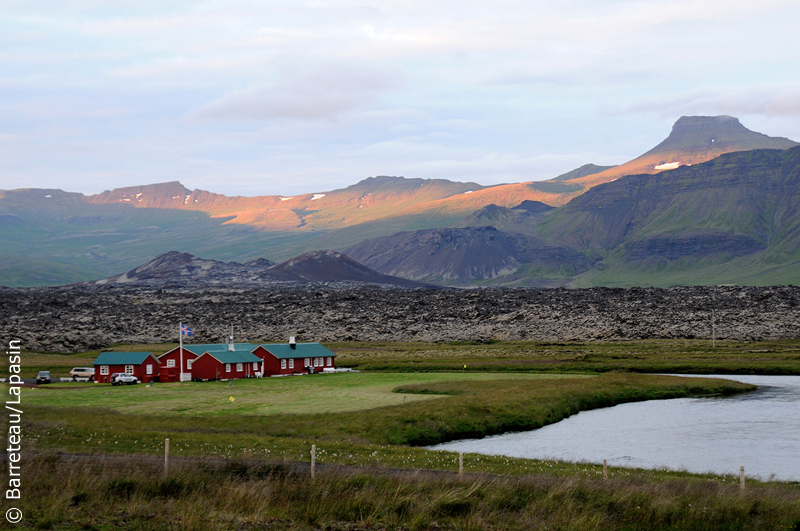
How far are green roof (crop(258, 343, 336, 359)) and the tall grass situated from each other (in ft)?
194

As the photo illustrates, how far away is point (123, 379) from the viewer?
2906 inches

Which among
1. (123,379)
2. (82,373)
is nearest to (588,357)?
(123,379)

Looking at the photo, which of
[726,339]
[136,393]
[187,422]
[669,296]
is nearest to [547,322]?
[726,339]

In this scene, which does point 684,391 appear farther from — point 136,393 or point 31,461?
point 31,461

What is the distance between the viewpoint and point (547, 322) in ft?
524

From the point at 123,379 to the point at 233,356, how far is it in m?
11.7

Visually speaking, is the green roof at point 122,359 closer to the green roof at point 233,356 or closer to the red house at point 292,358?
the green roof at point 233,356

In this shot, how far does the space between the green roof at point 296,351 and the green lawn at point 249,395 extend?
6.61 meters

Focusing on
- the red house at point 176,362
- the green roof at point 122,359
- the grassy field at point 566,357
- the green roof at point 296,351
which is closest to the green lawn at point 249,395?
the green roof at point 122,359

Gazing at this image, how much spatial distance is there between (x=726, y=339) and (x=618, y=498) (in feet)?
387

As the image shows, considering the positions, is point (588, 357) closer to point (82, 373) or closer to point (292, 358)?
point (292, 358)

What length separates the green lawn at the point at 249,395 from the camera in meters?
53.6

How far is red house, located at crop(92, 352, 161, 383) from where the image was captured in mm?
76625

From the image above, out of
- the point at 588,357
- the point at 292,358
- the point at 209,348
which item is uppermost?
the point at 209,348
